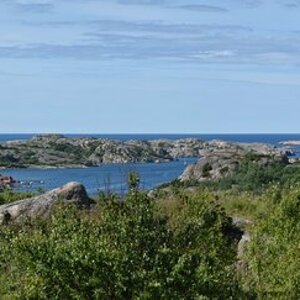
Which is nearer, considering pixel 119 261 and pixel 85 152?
pixel 119 261

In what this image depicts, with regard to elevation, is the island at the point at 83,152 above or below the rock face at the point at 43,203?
below

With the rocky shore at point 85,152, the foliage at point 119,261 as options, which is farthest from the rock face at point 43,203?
the rocky shore at point 85,152

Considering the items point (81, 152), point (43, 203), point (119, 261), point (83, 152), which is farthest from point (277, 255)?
point (83, 152)

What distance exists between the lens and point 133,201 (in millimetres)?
14773

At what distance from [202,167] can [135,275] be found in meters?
39.5

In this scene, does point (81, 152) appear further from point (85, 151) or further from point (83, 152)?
point (85, 151)

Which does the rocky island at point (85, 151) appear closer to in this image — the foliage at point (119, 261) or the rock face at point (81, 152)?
the rock face at point (81, 152)

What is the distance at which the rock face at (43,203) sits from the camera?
93.4ft

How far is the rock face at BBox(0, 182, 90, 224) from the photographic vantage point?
2847 cm

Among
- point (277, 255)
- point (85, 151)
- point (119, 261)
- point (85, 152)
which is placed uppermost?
point (119, 261)

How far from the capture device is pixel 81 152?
5236 inches

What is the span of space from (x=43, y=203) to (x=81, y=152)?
343ft

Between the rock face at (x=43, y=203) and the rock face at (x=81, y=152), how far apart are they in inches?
3193

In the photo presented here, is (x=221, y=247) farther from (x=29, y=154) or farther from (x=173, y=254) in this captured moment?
(x=29, y=154)
